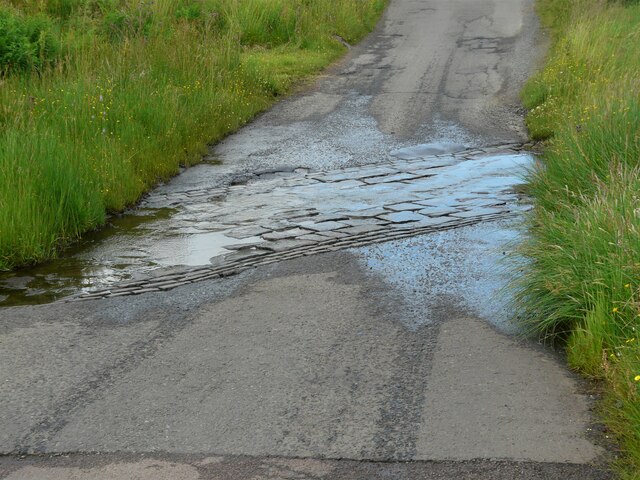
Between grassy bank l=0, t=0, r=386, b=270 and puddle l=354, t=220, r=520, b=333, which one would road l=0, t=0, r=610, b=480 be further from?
grassy bank l=0, t=0, r=386, b=270

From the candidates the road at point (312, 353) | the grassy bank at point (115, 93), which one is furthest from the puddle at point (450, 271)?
the grassy bank at point (115, 93)

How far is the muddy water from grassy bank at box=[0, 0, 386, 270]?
14.4 inches

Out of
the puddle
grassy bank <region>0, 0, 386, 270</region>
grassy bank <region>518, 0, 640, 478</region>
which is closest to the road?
the puddle

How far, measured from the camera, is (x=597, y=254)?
566 cm

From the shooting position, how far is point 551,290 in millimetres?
5883

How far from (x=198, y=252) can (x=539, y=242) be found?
315cm

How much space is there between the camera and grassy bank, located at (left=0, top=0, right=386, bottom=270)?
8562 mm

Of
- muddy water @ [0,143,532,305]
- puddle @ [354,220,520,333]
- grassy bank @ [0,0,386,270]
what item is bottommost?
muddy water @ [0,143,532,305]

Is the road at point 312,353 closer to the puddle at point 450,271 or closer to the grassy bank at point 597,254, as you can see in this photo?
the puddle at point 450,271

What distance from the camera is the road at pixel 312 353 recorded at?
179 inches

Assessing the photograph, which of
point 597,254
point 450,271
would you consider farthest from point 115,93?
point 597,254

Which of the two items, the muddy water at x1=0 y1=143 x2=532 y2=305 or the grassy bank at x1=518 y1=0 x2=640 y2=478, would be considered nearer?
the grassy bank at x1=518 y1=0 x2=640 y2=478

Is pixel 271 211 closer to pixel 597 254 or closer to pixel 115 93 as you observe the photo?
pixel 115 93

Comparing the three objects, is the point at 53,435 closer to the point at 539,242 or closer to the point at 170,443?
the point at 170,443
